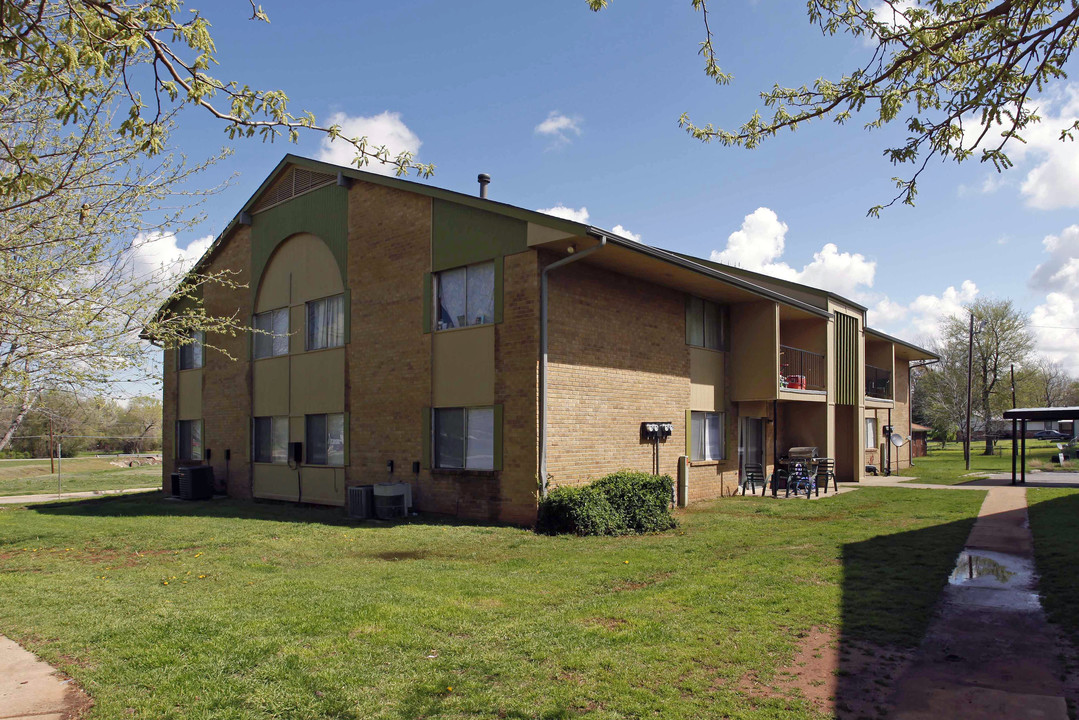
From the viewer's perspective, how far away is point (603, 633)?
617 cm

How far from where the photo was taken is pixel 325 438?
18.1 metres

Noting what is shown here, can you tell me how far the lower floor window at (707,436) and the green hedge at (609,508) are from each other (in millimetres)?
4631

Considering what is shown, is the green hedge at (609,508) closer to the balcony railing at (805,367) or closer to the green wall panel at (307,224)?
the green wall panel at (307,224)

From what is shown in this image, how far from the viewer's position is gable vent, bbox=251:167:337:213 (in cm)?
1873

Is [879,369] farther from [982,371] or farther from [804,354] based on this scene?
[982,371]

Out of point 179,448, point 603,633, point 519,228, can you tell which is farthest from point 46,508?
point 603,633

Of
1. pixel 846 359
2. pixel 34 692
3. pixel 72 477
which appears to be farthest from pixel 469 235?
pixel 72 477

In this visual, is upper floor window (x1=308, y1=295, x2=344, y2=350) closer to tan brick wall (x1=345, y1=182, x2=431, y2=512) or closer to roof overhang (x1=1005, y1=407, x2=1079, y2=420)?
tan brick wall (x1=345, y1=182, x2=431, y2=512)

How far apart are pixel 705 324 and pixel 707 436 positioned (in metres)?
2.76

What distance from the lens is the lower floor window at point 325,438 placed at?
1761 cm

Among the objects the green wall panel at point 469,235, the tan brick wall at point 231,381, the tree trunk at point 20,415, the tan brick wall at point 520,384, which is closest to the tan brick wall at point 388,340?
the green wall panel at point 469,235

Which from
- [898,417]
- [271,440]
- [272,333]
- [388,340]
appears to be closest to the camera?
[388,340]

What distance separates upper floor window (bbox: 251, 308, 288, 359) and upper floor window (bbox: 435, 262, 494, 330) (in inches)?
238

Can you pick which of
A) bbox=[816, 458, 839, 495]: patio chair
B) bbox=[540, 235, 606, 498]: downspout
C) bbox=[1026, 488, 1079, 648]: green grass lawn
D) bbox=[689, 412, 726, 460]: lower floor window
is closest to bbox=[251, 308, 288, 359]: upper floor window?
bbox=[540, 235, 606, 498]: downspout
